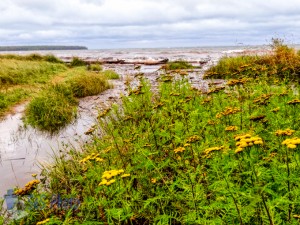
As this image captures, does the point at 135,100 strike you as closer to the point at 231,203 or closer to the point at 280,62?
the point at 231,203

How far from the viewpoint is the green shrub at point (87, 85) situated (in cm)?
1205

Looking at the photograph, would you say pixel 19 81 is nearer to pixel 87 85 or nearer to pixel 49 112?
pixel 87 85

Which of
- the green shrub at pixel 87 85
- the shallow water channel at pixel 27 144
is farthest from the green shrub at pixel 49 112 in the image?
the green shrub at pixel 87 85

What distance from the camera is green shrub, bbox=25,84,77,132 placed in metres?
8.68

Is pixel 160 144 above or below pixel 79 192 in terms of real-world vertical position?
above

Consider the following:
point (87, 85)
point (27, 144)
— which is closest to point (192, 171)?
point (27, 144)

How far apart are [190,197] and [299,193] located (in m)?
0.86

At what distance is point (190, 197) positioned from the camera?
2916mm

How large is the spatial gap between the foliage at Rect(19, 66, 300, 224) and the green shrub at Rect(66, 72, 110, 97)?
5706 mm

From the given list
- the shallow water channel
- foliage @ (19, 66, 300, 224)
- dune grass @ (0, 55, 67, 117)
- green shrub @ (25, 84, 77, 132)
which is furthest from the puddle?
dune grass @ (0, 55, 67, 117)

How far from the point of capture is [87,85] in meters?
12.2

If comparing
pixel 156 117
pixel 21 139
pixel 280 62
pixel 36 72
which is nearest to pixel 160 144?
pixel 156 117

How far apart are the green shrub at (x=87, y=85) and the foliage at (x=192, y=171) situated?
571 centimetres

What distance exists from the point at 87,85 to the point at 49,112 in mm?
3244
